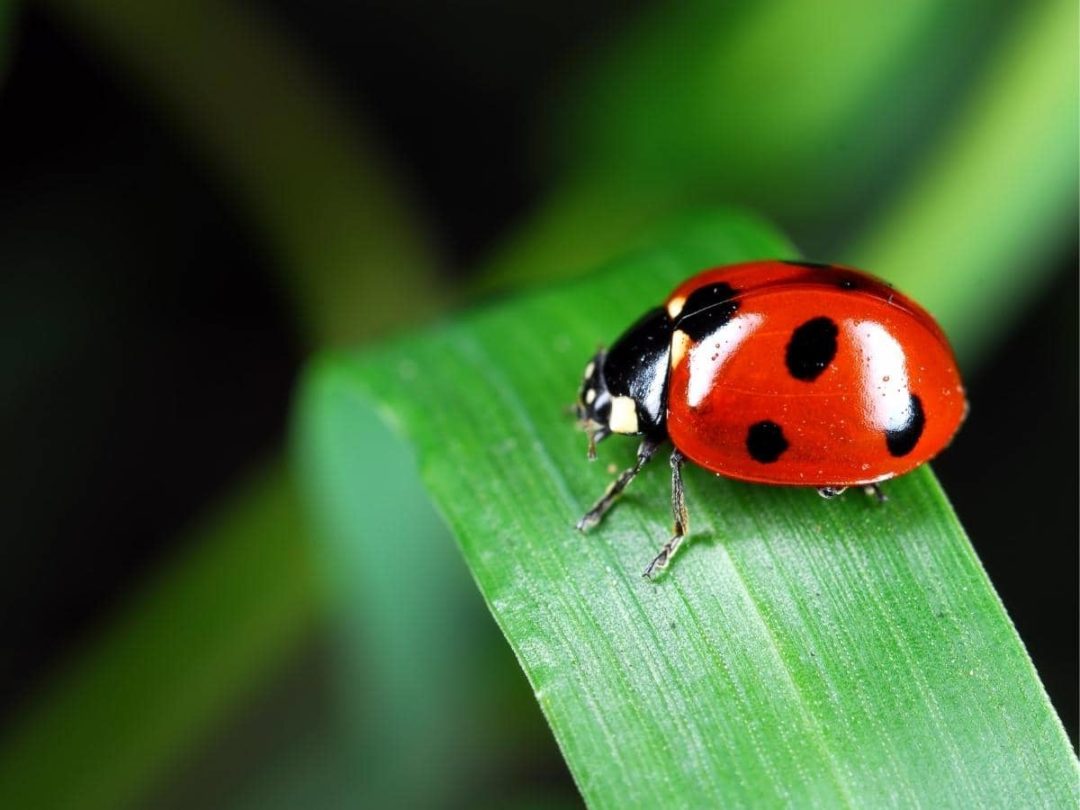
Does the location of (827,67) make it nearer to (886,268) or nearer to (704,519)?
(886,268)

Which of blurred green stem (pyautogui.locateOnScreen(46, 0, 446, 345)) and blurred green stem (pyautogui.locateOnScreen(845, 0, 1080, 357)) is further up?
blurred green stem (pyautogui.locateOnScreen(46, 0, 446, 345))

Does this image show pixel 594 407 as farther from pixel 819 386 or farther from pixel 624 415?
pixel 819 386

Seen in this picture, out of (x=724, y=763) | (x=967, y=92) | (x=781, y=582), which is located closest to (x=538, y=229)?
(x=967, y=92)

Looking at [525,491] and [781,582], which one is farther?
[525,491]

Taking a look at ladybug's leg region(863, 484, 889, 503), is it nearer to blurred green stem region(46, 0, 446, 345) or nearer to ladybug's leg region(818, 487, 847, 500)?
ladybug's leg region(818, 487, 847, 500)

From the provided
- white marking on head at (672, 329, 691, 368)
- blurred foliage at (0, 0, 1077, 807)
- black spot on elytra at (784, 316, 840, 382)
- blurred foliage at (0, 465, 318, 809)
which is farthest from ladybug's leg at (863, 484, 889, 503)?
blurred foliage at (0, 465, 318, 809)
